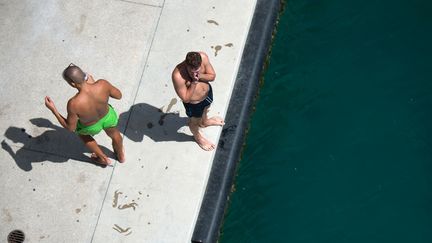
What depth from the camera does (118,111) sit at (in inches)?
282

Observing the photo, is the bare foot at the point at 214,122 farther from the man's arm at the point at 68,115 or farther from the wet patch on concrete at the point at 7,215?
the wet patch on concrete at the point at 7,215

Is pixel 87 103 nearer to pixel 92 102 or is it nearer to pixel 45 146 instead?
pixel 92 102

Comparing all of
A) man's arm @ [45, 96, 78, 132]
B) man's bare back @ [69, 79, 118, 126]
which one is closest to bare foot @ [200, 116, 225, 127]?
man's bare back @ [69, 79, 118, 126]

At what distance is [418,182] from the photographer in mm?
6996

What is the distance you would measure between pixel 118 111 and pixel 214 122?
1232 millimetres

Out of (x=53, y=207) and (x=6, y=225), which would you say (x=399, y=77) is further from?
(x=6, y=225)

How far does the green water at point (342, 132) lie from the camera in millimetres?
6918

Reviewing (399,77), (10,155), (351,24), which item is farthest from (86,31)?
(399,77)

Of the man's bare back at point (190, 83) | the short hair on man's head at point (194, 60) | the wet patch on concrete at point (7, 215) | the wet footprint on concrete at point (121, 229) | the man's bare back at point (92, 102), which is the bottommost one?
the wet patch on concrete at point (7, 215)

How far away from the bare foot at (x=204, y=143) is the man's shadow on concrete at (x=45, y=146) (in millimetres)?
1055

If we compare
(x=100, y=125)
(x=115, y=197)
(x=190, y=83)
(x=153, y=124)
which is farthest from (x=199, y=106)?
(x=115, y=197)

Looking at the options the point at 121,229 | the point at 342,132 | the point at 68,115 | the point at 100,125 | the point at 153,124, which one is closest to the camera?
the point at 68,115

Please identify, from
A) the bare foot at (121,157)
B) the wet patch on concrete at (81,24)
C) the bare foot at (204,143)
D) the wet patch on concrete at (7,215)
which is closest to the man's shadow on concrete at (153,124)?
the bare foot at (204,143)

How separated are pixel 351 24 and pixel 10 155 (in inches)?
185
